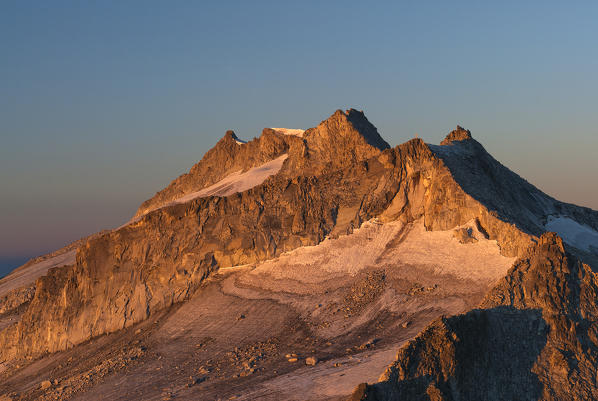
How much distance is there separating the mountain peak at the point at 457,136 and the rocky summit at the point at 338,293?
164mm

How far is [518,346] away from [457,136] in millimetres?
21824

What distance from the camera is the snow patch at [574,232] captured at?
1614 inches

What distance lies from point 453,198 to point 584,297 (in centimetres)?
864

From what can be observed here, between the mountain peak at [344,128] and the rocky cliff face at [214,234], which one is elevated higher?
the mountain peak at [344,128]

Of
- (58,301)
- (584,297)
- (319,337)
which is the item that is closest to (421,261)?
(319,337)

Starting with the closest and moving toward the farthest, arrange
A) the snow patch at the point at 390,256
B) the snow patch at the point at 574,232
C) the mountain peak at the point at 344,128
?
1. the snow patch at the point at 390,256
2. the snow patch at the point at 574,232
3. the mountain peak at the point at 344,128

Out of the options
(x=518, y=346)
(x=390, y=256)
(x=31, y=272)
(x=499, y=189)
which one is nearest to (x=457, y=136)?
(x=499, y=189)

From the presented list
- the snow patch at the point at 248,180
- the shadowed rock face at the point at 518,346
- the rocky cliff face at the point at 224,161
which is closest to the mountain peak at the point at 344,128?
the snow patch at the point at 248,180

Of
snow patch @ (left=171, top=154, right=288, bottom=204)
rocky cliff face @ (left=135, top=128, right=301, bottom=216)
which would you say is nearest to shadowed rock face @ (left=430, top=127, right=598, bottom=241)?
snow patch @ (left=171, top=154, right=288, bottom=204)

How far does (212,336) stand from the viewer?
115ft

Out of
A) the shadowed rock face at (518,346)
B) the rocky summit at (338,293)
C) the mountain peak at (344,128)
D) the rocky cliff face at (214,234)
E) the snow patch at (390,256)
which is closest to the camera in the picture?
the shadowed rock face at (518,346)

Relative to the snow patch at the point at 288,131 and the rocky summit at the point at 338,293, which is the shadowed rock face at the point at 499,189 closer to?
the rocky summit at the point at 338,293

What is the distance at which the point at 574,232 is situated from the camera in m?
43.0

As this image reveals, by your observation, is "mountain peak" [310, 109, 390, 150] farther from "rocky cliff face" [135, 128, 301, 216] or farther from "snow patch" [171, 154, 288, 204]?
"rocky cliff face" [135, 128, 301, 216]
